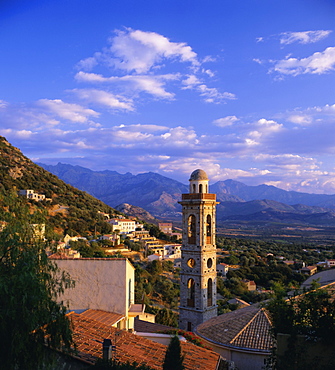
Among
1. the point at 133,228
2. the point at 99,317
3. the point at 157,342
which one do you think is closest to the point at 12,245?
the point at 99,317

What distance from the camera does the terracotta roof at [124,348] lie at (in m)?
8.48

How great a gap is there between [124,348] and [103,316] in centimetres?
216

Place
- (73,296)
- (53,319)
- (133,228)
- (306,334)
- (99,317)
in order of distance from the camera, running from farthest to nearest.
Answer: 1. (133,228)
2. (73,296)
3. (99,317)
4. (306,334)
5. (53,319)

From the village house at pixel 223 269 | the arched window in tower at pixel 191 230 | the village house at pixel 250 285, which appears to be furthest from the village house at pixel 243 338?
the village house at pixel 223 269

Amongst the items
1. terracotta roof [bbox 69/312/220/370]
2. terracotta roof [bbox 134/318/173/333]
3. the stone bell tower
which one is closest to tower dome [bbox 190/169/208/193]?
the stone bell tower

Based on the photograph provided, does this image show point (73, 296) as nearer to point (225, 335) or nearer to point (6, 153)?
point (225, 335)

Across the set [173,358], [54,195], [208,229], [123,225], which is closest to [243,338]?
[173,358]

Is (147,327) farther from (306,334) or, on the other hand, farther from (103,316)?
(306,334)

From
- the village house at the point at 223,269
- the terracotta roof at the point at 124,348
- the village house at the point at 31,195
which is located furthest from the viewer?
the village house at the point at 31,195

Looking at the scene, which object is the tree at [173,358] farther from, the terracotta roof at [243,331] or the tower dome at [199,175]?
the tower dome at [199,175]

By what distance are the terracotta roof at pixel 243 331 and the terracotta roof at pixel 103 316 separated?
3.79 m

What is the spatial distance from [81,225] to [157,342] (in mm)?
50043

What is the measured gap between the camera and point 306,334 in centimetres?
806

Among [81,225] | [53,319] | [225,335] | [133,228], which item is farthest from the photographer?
[133,228]
